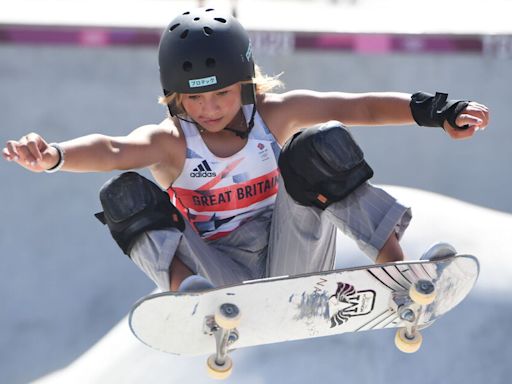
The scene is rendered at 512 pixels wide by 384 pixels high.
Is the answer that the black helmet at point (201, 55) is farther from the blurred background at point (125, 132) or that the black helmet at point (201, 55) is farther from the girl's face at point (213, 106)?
the blurred background at point (125, 132)

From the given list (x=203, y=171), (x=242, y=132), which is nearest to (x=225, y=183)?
(x=203, y=171)

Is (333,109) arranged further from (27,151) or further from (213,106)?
(27,151)

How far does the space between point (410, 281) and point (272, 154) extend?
39.5 inches

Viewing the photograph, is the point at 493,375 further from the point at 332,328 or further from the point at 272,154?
the point at 272,154

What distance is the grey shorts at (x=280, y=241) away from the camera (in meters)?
4.18

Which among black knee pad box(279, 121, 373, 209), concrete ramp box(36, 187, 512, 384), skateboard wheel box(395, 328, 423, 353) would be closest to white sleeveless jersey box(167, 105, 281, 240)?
black knee pad box(279, 121, 373, 209)

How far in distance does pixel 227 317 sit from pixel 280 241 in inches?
27.8

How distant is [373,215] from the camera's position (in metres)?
4.18

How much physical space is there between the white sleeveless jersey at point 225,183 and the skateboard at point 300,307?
2.22ft

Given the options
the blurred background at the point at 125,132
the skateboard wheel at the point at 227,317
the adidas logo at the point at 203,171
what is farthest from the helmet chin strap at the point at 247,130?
the blurred background at the point at 125,132

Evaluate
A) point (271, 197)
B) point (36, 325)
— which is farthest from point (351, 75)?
point (271, 197)

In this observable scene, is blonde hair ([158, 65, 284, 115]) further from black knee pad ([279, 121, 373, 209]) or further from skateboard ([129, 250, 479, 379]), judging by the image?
skateboard ([129, 250, 479, 379])

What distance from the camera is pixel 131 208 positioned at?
13.8ft

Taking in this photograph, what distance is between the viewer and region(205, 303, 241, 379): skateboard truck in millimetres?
3965
